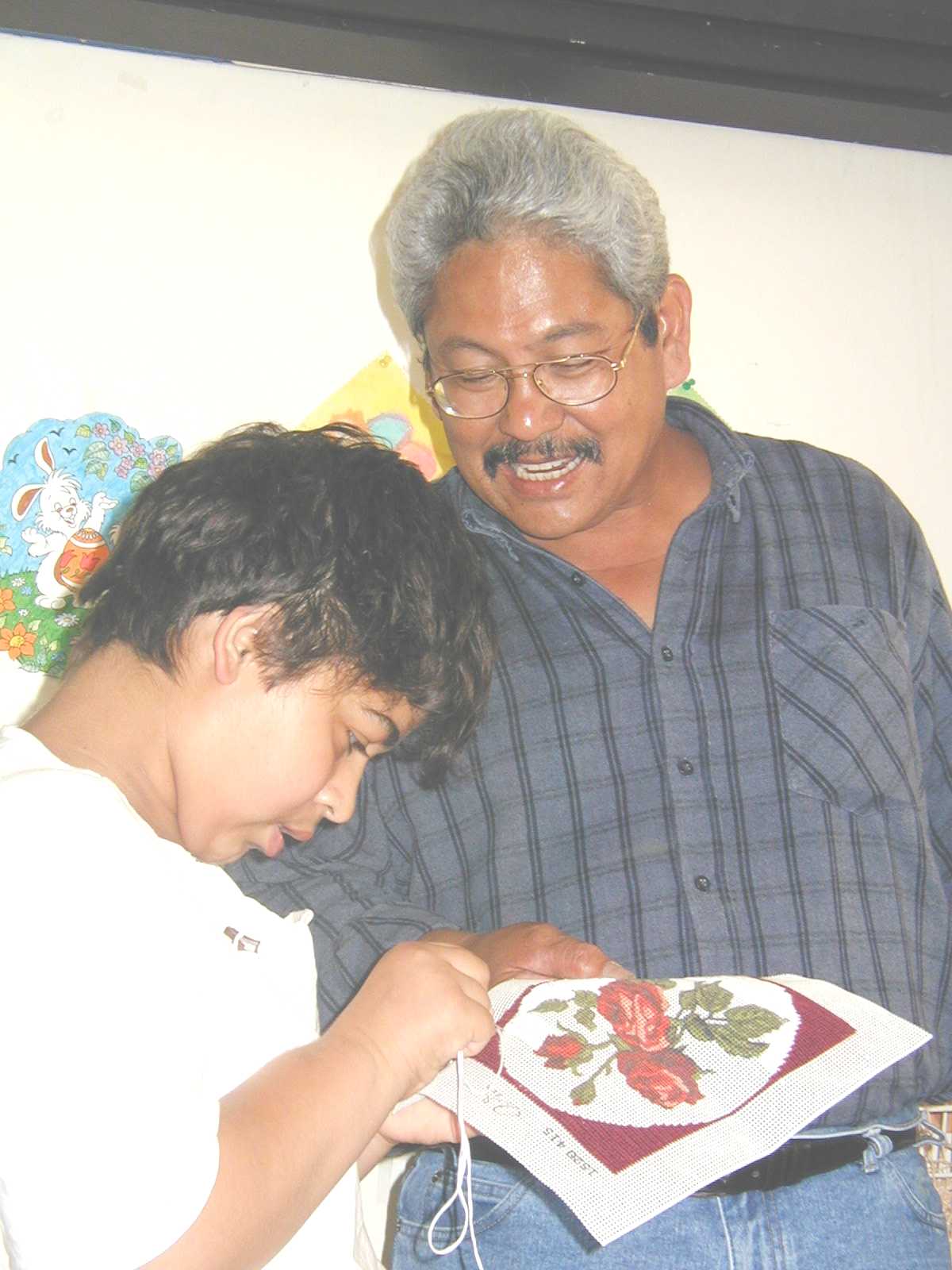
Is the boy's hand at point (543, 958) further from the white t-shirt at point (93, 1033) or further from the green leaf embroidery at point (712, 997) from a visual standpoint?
the white t-shirt at point (93, 1033)

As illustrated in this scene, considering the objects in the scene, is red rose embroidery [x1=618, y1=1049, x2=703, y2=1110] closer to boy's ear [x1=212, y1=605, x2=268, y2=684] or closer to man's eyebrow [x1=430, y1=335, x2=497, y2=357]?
boy's ear [x1=212, y1=605, x2=268, y2=684]

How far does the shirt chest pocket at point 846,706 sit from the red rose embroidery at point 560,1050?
443 mm

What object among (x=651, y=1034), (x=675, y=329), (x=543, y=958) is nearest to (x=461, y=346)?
(x=675, y=329)

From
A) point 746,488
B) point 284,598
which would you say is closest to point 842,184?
point 746,488

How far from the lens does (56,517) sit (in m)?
1.88

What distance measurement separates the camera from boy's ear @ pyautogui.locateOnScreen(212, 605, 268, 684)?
3.57ft

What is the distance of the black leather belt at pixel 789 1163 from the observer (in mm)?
1239

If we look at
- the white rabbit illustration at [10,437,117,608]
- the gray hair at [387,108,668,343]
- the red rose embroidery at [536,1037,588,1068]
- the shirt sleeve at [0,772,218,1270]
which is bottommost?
the red rose embroidery at [536,1037,588,1068]

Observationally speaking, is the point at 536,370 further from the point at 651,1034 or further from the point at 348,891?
the point at 651,1034

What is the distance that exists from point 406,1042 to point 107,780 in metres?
0.32

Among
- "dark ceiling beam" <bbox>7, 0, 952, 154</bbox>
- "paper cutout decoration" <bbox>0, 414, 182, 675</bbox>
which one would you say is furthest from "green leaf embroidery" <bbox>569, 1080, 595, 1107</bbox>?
"dark ceiling beam" <bbox>7, 0, 952, 154</bbox>

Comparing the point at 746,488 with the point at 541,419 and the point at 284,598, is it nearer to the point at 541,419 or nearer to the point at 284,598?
the point at 541,419

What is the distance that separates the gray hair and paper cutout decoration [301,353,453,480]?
360 millimetres

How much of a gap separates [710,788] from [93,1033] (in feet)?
2.75
